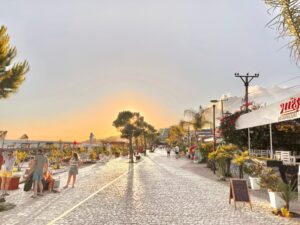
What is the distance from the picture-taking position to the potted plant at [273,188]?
9453mm

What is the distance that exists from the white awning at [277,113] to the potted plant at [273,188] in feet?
22.0

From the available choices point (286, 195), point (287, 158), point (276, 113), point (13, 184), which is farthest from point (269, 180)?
point (13, 184)

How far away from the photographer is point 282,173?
46.9 ft

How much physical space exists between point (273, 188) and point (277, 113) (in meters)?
9.86

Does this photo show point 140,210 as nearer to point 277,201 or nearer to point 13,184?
point 277,201

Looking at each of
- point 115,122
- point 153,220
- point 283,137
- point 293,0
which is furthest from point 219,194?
point 115,122

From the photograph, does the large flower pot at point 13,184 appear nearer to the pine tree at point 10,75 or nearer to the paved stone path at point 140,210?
the paved stone path at point 140,210

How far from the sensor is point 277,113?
736 inches

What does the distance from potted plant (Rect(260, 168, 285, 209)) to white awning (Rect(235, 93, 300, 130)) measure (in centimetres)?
671

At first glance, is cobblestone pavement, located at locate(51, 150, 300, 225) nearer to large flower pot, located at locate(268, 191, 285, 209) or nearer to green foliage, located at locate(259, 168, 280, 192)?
large flower pot, located at locate(268, 191, 285, 209)

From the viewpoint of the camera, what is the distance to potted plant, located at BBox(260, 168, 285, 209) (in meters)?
9.45

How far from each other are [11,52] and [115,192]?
606 inches

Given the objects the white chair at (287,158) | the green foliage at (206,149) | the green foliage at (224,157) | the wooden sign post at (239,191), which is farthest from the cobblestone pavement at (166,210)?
the green foliage at (206,149)

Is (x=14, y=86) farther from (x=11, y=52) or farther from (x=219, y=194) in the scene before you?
(x=219, y=194)
